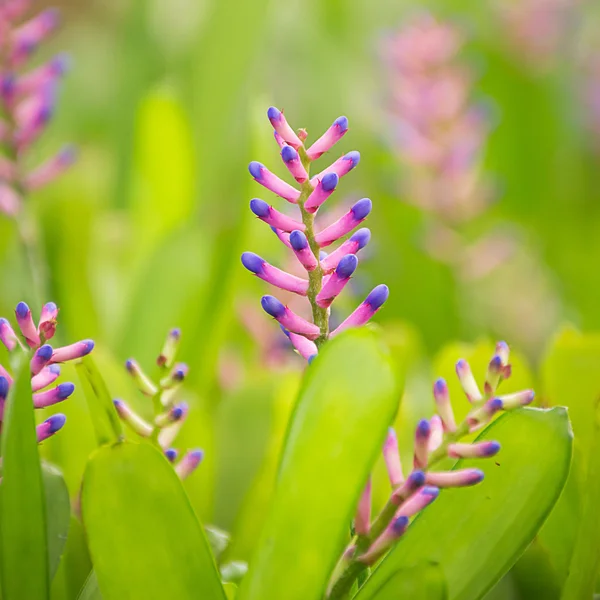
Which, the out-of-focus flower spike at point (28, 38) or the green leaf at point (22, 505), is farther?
the out-of-focus flower spike at point (28, 38)

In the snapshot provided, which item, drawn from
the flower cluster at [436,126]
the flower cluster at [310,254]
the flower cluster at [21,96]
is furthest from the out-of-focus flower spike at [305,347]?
the flower cluster at [436,126]

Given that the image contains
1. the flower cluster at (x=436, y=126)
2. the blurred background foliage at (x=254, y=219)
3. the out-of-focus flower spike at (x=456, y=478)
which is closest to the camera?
the out-of-focus flower spike at (x=456, y=478)

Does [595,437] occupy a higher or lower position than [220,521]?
higher

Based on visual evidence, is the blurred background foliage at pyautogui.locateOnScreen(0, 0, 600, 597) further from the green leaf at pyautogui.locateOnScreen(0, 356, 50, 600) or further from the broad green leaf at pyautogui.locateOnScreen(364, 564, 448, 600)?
the broad green leaf at pyautogui.locateOnScreen(364, 564, 448, 600)

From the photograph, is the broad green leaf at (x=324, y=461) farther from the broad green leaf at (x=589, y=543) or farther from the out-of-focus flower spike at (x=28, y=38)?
the out-of-focus flower spike at (x=28, y=38)

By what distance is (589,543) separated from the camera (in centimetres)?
42

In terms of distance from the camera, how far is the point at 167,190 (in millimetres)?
892

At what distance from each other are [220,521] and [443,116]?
58cm

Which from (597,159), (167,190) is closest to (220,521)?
(167,190)

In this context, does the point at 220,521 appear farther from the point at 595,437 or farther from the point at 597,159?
the point at 597,159

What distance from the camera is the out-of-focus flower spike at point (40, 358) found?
1.26 feet

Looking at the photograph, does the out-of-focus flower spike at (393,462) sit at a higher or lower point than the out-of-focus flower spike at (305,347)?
lower

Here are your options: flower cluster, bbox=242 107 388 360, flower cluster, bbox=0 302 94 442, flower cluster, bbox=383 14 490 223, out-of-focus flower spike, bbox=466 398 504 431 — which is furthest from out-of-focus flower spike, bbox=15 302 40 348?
flower cluster, bbox=383 14 490 223

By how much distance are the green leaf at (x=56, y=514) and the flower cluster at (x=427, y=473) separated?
16cm
